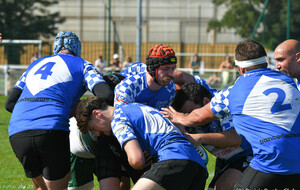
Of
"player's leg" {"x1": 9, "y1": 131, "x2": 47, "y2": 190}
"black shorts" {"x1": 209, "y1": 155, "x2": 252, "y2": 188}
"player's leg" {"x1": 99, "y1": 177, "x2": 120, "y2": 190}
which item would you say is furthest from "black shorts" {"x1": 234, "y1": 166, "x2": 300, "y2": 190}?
"player's leg" {"x1": 9, "y1": 131, "x2": 47, "y2": 190}

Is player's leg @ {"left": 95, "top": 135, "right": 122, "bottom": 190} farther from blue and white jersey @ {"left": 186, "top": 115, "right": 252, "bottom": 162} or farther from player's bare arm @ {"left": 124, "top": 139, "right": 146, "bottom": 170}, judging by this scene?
blue and white jersey @ {"left": 186, "top": 115, "right": 252, "bottom": 162}

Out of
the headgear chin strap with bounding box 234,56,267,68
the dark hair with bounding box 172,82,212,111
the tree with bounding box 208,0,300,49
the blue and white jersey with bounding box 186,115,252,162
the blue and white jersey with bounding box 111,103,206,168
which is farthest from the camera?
the tree with bounding box 208,0,300,49

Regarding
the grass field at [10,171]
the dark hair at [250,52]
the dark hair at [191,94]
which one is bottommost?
the grass field at [10,171]

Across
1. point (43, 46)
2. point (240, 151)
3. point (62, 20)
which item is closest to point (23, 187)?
point (240, 151)

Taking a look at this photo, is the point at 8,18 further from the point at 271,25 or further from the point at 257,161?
the point at 257,161

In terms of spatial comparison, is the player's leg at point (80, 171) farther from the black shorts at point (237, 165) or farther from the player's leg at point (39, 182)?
the black shorts at point (237, 165)

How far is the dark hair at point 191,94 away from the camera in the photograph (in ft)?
17.5

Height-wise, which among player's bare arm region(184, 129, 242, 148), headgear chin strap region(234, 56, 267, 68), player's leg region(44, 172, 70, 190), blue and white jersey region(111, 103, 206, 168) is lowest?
player's leg region(44, 172, 70, 190)

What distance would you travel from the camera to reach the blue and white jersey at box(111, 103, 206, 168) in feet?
13.1

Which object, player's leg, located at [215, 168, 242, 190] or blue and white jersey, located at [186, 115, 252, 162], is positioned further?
blue and white jersey, located at [186, 115, 252, 162]

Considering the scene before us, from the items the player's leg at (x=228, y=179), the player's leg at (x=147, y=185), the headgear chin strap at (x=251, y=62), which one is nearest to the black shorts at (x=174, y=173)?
the player's leg at (x=147, y=185)

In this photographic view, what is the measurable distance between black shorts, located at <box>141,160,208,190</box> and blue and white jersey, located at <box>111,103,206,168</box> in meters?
0.05

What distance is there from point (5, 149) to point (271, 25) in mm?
22939

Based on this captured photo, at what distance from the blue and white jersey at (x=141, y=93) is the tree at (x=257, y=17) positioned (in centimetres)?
2337
